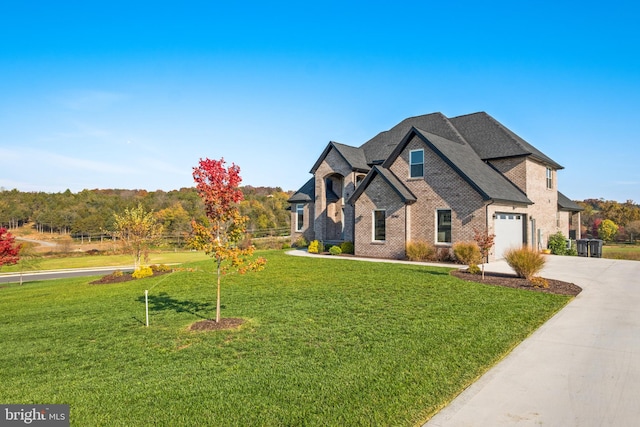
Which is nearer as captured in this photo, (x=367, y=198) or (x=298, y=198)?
(x=367, y=198)

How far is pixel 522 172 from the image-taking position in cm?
2095

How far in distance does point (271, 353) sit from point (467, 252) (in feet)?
43.7

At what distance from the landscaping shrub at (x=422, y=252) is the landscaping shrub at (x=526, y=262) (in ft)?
19.3

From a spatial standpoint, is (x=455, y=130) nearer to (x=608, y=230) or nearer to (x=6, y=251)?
(x=6, y=251)

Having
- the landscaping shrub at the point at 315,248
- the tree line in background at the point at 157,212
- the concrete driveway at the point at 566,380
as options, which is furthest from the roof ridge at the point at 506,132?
the tree line in background at the point at 157,212

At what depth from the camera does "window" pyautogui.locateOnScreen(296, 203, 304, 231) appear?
95.0 ft

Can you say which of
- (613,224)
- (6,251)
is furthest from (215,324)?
(613,224)

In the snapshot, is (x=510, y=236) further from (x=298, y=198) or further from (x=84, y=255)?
(x=84, y=255)

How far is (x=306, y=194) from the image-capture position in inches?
1150

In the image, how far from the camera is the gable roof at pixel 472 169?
1764cm

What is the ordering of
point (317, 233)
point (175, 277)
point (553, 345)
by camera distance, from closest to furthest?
point (553, 345) → point (175, 277) → point (317, 233)

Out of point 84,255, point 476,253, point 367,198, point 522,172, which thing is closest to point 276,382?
point 476,253

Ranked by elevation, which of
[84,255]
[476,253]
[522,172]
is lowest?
[84,255]

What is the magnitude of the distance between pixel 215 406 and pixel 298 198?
81.7ft
